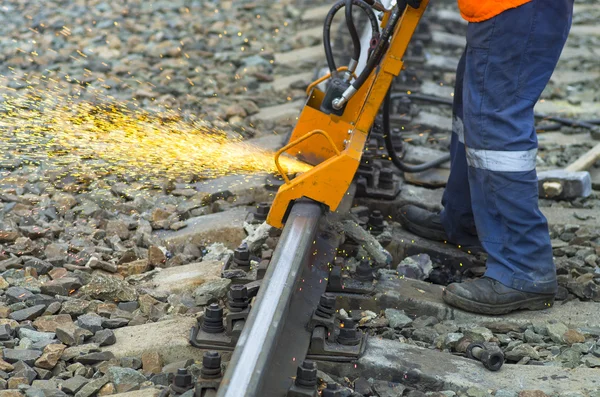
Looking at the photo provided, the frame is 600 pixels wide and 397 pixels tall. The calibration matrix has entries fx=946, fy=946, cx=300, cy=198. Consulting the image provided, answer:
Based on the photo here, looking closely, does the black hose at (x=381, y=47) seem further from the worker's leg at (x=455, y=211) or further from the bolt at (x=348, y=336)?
the bolt at (x=348, y=336)

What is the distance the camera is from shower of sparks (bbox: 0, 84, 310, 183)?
5.02 meters

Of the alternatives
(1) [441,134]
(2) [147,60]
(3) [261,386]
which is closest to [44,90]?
(2) [147,60]

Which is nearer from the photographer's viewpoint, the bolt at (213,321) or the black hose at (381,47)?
the bolt at (213,321)

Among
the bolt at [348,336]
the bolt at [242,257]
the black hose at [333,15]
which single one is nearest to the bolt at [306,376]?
the bolt at [348,336]

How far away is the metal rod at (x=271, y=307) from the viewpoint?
2666mm

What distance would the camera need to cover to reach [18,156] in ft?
16.2

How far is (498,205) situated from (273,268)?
1.18m

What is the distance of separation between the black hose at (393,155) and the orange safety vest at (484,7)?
0.75 metres

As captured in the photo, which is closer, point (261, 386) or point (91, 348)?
point (261, 386)

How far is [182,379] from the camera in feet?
9.50

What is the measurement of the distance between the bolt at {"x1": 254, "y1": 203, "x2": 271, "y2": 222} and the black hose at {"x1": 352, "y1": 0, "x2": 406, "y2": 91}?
720 millimetres

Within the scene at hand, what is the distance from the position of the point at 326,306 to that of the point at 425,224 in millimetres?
1422

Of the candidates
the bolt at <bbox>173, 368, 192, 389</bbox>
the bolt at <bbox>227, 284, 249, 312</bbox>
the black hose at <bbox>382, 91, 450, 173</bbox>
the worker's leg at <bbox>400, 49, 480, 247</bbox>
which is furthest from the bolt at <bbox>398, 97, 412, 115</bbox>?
the bolt at <bbox>173, 368, 192, 389</bbox>

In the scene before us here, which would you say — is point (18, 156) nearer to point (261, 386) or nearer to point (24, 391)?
point (24, 391)
